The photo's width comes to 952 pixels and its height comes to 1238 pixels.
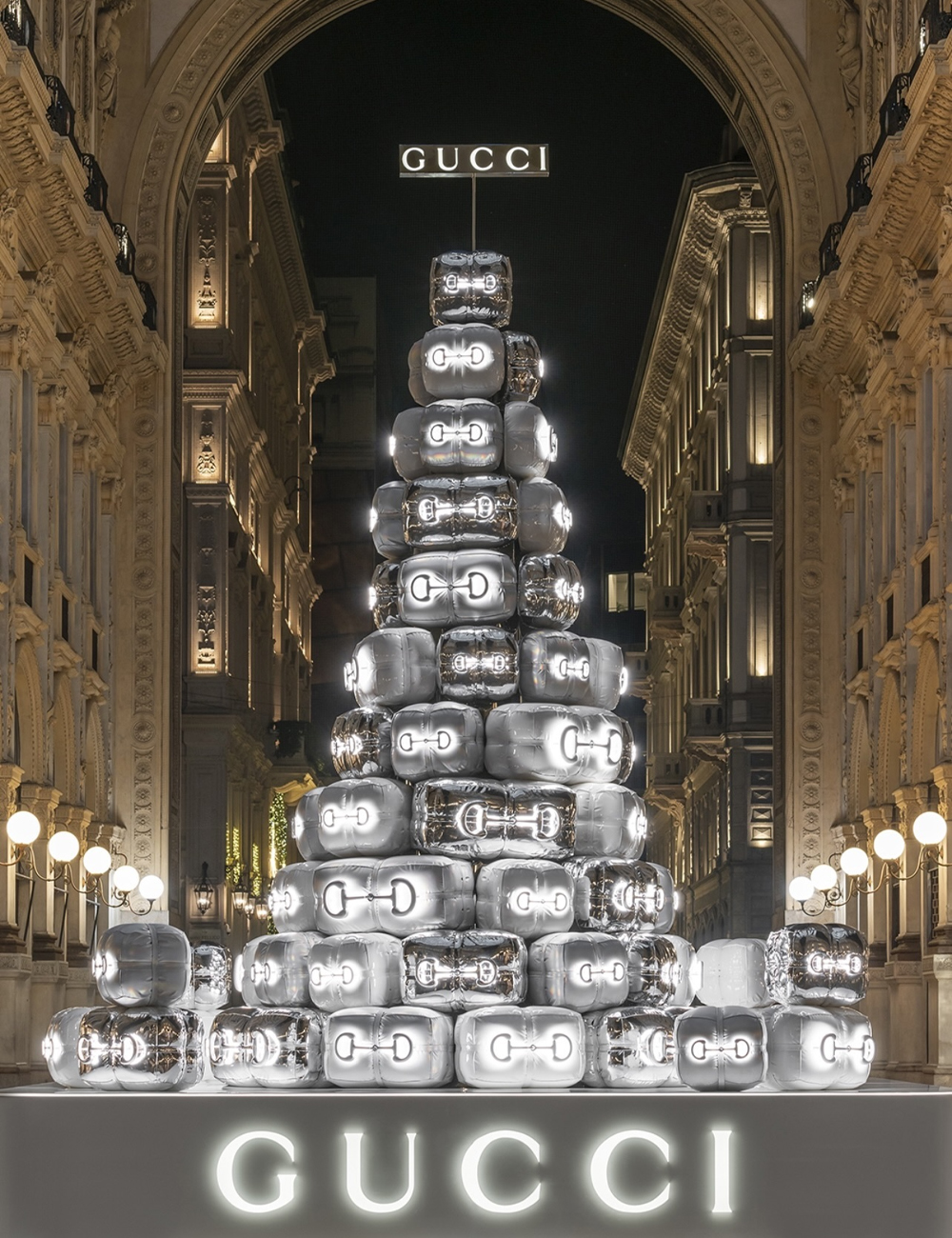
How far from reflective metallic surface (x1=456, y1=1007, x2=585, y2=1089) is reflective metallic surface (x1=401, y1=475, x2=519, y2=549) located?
9.52 ft

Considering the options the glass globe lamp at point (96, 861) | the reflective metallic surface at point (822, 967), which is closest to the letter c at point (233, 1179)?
the reflective metallic surface at point (822, 967)

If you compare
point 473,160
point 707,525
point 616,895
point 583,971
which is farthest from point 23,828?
point 707,525

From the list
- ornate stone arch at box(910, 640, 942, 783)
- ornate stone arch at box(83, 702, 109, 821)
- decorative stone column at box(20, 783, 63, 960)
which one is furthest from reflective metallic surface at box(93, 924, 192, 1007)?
ornate stone arch at box(83, 702, 109, 821)

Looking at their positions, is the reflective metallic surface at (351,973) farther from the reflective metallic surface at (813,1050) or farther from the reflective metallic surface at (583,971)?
the reflective metallic surface at (813,1050)

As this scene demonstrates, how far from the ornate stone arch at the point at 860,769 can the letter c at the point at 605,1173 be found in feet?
71.6

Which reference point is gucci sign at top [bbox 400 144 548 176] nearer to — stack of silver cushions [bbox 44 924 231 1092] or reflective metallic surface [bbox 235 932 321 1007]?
reflective metallic surface [bbox 235 932 321 1007]

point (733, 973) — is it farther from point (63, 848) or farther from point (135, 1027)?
point (63, 848)

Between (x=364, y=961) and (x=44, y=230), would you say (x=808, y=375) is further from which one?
(x=364, y=961)

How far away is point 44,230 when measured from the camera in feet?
91.6

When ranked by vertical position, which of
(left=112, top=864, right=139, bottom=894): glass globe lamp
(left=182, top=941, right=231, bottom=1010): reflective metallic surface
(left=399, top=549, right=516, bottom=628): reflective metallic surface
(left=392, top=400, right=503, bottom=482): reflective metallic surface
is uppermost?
(left=392, top=400, right=503, bottom=482): reflective metallic surface

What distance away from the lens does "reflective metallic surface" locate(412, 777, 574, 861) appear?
37.9ft

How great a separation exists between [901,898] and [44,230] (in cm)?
1396

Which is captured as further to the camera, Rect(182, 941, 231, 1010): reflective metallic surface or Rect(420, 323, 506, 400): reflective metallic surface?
Rect(420, 323, 506, 400): reflective metallic surface

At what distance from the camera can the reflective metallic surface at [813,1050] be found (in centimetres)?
1068
